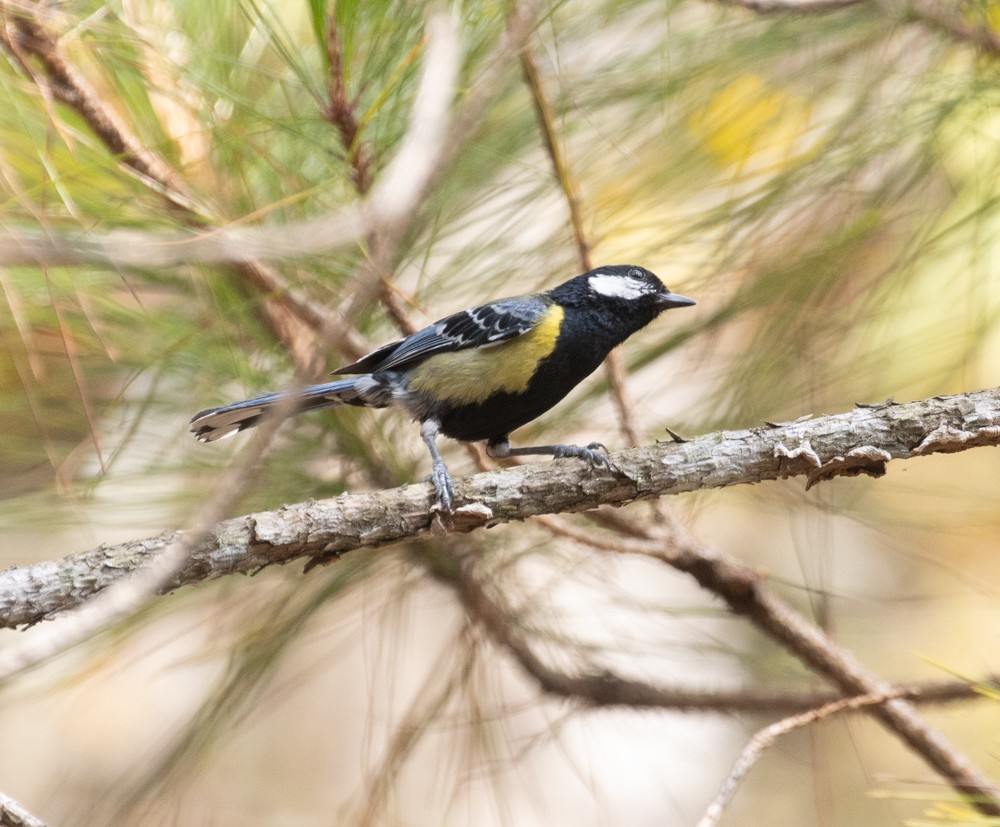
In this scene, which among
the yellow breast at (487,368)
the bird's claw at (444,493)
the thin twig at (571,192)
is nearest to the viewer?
the bird's claw at (444,493)

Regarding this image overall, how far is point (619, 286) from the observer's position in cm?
229

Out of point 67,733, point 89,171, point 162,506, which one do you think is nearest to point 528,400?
point 162,506

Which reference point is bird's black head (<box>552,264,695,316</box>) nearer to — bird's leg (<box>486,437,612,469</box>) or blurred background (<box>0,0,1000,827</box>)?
blurred background (<box>0,0,1000,827</box>)

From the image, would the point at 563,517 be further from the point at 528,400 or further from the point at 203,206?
the point at 203,206

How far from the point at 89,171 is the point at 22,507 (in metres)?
0.74

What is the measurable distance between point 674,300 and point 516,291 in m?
0.38

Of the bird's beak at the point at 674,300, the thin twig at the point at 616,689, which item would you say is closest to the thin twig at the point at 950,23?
the bird's beak at the point at 674,300

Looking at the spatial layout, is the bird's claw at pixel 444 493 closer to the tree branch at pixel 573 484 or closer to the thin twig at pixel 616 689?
the tree branch at pixel 573 484

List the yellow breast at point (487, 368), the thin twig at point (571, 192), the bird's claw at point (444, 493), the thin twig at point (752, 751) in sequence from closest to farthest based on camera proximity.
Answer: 1. the thin twig at point (752, 751)
2. the bird's claw at point (444, 493)
3. the thin twig at point (571, 192)
4. the yellow breast at point (487, 368)

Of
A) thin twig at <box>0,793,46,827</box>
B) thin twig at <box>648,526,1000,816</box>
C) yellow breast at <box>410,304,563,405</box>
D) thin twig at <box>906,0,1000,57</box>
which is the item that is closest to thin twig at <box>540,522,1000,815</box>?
thin twig at <box>648,526,1000,816</box>

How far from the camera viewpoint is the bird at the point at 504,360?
2.25 m

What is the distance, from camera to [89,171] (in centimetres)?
170

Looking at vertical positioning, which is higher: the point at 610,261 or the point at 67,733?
the point at 610,261

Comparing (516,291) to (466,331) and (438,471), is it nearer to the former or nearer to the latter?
(466,331)
